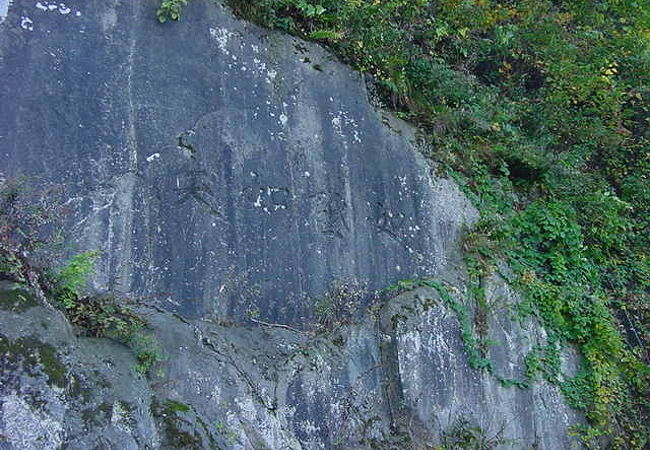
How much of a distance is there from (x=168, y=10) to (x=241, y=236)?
2444 millimetres

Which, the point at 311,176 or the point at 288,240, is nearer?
the point at 288,240

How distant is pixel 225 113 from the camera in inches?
242

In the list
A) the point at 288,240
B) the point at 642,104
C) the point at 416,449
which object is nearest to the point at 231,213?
the point at 288,240

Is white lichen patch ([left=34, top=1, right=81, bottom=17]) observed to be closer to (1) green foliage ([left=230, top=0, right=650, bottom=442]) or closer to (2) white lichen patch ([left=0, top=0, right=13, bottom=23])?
(2) white lichen patch ([left=0, top=0, right=13, bottom=23])

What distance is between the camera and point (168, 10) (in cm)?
607

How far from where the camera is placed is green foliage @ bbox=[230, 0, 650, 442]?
24.4 ft

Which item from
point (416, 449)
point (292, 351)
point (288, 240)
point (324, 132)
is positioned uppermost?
point (324, 132)

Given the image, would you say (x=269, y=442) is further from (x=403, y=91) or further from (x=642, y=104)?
(x=642, y=104)

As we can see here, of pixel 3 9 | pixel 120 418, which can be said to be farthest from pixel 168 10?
pixel 120 418

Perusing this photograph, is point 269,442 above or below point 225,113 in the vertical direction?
below

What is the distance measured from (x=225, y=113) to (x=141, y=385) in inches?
120

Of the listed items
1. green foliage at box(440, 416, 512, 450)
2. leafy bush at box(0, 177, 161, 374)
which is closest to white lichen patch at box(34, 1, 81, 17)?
leafy bush at box(0, 177, 161, 374)

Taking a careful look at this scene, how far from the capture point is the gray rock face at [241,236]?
4613 millimetres

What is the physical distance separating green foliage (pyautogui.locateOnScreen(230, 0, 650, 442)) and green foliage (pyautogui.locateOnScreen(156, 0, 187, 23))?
2.48 feet
